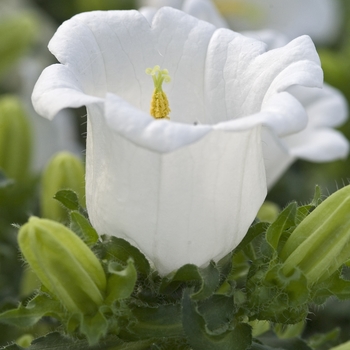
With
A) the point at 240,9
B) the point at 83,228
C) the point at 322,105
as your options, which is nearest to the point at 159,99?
the point at 83,228

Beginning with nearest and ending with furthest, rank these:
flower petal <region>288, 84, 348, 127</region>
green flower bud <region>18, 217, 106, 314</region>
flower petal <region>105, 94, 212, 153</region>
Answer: flower petal <region>105, 94, 212, 153</region> < green flower bud <region>18, 217, 106, 314</region> < flower petal <region>288, 84, 348, 127</region>

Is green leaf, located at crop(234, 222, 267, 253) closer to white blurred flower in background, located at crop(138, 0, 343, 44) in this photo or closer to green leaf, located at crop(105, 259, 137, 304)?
green leaf, located at crop(105, 259, 137, 304)

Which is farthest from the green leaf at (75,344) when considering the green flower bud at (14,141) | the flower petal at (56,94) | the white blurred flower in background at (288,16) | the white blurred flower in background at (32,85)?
the white blurred flower in background at (288,16)

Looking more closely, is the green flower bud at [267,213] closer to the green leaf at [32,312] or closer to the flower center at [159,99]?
the flower center at [159,99]

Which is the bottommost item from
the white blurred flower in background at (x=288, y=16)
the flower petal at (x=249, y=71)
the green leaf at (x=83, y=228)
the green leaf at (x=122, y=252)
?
the white blurred flower in background at (x=288, y=16)

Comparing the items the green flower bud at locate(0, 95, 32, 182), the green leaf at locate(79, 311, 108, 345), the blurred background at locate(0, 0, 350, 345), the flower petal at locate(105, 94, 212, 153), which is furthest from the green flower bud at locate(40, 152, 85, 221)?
the flower petal at locate(105, 94, 212, 153)
